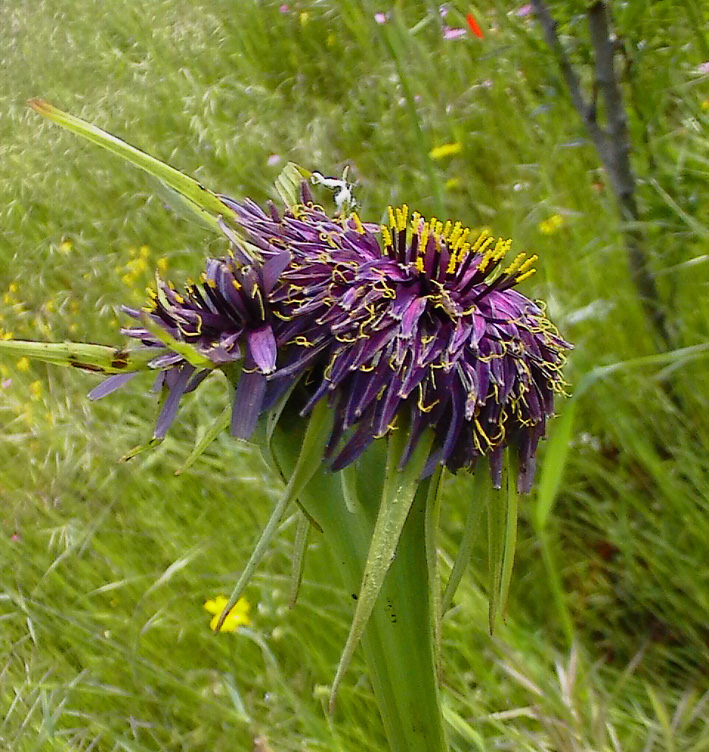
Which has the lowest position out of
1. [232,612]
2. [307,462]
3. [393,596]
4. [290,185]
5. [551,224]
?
[232,612]

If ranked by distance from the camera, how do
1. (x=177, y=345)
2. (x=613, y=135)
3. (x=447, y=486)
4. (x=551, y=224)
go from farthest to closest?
(x=551, y=224) < (x=447, y=486) < (x=613, y=135) < (x=177, y=345)

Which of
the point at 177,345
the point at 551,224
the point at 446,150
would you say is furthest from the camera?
the point at 446,150

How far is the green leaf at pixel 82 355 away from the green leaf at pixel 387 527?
185mm

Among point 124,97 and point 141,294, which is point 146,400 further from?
point 124,97

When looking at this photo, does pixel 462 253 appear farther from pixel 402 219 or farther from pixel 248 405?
pixel 248 405

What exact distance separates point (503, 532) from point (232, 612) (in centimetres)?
77

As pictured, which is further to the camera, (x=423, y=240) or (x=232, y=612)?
(x=232, y=612)

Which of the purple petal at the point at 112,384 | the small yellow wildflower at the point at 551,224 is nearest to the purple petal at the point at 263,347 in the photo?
the purple petal at the point at 112,384

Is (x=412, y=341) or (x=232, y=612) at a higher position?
(x=412, y=341)

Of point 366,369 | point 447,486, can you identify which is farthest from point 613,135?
point 366,369

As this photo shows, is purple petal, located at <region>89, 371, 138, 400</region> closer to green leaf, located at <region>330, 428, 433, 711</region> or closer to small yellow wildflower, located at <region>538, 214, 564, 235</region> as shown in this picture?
green leaf, located at <region>330, 428, 433, 711</region>

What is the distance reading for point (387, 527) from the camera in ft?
1.53

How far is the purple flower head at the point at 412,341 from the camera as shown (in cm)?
49

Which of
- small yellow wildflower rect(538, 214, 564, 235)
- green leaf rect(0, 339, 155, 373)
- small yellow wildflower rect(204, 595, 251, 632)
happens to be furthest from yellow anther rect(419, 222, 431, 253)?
small yellow wildflower rect(538, 214, 564, 235)
